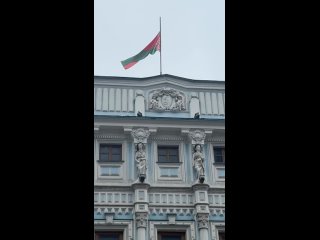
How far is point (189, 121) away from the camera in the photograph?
18219mm

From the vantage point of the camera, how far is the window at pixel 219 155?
18156mm

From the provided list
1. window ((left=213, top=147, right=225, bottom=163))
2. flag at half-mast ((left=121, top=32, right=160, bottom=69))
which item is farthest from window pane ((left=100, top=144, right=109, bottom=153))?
flag at half-mast ((left=121, top=32, right=160, bottom=69))

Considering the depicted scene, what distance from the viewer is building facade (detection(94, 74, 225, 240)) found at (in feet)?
55.6

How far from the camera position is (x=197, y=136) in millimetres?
18094

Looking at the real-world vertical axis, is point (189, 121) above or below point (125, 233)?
above

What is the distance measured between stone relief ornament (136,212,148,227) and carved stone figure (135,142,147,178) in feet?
3.72

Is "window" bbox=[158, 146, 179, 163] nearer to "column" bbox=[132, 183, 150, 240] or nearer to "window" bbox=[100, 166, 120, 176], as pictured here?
"column" bbox=[132, 183, 150, 240]

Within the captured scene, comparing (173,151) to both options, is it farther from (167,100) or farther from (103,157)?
(103,157)

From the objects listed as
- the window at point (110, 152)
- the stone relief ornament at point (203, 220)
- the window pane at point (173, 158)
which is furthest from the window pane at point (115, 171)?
the stone relief ornament at point (203, 220)
